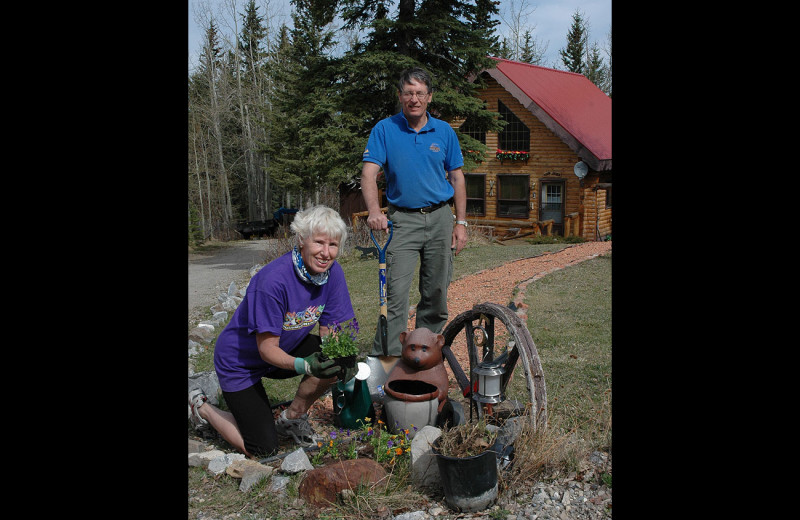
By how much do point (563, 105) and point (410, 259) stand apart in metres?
15.8

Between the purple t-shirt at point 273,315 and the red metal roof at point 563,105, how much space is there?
1306cm

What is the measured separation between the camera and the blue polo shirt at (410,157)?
4.30 metres

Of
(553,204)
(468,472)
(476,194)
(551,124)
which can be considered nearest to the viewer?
(468,472)

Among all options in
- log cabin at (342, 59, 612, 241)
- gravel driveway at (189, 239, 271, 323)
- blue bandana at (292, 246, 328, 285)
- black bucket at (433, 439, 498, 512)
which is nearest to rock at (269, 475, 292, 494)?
black bucket at (433, 439, 498, 512)

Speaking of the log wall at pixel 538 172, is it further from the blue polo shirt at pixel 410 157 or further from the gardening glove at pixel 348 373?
the gardening glove at pixel 348 373

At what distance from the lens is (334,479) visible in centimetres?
294

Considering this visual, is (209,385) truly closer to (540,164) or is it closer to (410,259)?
(410,259)

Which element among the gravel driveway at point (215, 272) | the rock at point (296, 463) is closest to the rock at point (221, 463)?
the rock at point (296, 463)

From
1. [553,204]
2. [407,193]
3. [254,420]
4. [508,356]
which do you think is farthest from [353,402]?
[553,204]

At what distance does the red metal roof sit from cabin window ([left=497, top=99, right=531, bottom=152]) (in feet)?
3.01

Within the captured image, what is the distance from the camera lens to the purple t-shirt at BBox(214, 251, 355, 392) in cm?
335

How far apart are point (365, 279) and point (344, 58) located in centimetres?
480

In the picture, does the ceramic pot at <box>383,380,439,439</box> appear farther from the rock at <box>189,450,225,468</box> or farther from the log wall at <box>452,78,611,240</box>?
the log wall at <box>452,78,611,240</box>

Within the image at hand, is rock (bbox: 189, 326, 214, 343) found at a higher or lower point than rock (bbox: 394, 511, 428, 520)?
higher
